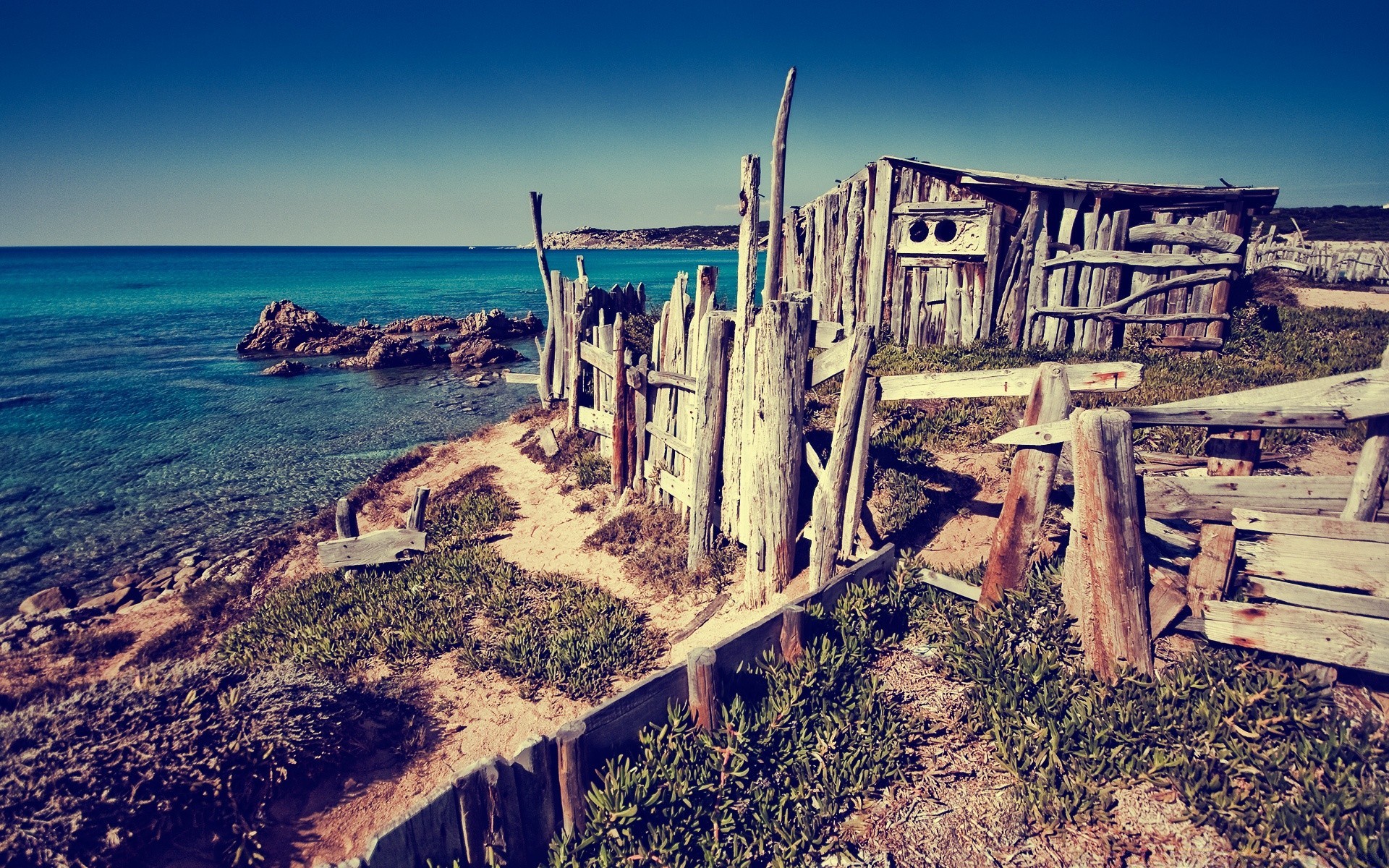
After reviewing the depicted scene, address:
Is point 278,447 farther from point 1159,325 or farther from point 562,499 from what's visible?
point 1159,325

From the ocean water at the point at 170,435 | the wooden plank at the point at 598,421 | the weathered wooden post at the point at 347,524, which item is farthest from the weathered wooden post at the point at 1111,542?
the ocean water at the point at 170,435

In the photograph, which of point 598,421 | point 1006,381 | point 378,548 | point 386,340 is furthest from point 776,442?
point 386,340

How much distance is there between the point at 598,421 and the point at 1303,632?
8.34m

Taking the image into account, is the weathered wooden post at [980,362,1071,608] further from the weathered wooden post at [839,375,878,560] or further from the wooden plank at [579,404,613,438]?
the wooden plank at [579,404,613,438]

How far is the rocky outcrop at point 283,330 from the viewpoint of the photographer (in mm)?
27609

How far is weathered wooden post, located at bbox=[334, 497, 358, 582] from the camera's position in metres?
8.03

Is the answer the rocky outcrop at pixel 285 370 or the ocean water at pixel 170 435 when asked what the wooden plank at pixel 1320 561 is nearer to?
the ocean water at pixel 170 435

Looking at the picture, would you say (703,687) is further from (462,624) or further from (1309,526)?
(1309,526)

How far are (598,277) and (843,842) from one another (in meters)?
71.6

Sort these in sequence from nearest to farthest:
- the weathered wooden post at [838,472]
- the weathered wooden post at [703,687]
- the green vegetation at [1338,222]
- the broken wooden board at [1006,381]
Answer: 1. the weathered wooden post at [703,687]
2. the broken wooden board at [1006,381]
3. the weathered wooden post at [838,472]
4. the green vegetation at [1338,222]

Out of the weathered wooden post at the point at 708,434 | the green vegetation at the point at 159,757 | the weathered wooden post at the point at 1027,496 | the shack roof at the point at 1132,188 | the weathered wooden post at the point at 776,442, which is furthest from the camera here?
the shack roof at the point at 1132,188

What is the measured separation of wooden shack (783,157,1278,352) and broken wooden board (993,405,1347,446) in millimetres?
9670

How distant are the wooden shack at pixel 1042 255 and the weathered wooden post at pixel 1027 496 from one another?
30.7 feet

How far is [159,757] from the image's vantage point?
423 centimetres
